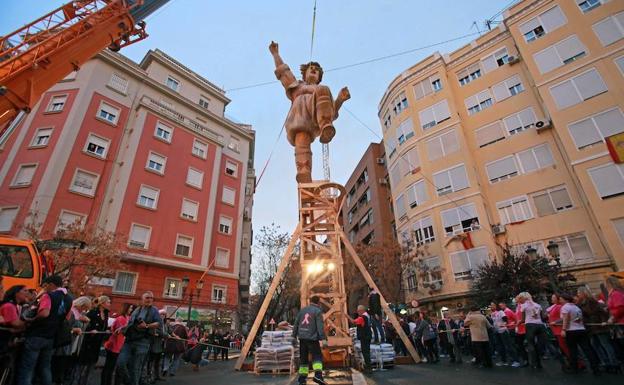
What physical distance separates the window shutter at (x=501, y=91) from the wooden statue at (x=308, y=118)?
69.6ft

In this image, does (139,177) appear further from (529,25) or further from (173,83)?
(529,25)

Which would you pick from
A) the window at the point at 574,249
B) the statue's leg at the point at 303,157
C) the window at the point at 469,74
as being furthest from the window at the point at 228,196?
the window at the point at 574,249

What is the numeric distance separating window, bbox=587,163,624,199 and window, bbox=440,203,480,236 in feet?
23.0

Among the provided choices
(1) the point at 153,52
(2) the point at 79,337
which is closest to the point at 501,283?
(2) the point at 79,337

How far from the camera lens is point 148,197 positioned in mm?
24734

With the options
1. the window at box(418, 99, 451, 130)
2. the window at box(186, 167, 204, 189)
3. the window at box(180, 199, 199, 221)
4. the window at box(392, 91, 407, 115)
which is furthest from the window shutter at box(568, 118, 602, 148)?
the window at box(186, 167, 204, 189)

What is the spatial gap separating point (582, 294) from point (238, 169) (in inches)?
1163

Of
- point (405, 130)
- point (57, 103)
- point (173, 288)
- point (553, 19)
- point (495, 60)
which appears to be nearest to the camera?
point (173, 288)

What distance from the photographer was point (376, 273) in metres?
24.8

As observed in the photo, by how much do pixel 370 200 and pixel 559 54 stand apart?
23.1 metres

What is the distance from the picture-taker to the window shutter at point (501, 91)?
2559 centimetres

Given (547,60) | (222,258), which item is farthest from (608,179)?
(222,258)

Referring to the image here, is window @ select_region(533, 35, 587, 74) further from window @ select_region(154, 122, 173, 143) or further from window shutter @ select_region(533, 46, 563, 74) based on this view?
window @ select_region(154, 122, 173, 143)

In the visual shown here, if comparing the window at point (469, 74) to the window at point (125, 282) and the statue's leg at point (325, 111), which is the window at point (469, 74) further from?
the window at point (125, 282)
